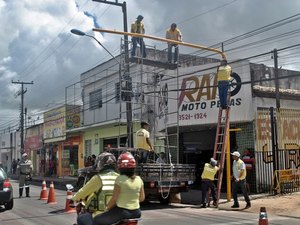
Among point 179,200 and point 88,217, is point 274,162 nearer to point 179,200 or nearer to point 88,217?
point 179,200

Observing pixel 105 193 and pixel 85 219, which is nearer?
pixel 85 219

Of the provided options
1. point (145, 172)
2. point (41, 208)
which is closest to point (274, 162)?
point (145, 172)

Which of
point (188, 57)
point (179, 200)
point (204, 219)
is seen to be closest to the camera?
point (204, 219)

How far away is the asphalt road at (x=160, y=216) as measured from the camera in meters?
11.5

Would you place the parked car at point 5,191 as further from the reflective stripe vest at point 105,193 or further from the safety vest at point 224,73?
the reflective stripe vest at point 105,193

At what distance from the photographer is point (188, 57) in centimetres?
3023

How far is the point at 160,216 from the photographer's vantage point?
1277 centimetres

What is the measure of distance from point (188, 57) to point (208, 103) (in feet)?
34.3

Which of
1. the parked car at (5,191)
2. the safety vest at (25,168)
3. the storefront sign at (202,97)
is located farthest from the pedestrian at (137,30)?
the parked car at (5,191)

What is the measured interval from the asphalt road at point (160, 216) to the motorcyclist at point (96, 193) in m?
5.95

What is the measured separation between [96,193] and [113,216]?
50 cm

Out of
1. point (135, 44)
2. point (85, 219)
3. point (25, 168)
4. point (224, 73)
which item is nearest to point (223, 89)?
point (224, 73)

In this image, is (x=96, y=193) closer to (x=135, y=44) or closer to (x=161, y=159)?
Answer: (x=161, y=159)

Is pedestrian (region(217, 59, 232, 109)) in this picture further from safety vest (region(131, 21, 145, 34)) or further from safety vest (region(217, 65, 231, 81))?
safety vest (region(131, 21, 145, 34))
